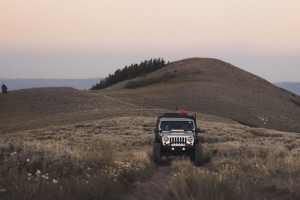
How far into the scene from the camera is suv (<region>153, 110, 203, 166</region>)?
49.9ft

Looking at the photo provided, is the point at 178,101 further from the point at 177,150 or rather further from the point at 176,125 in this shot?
the point at 177,150

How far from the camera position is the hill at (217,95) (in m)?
64.9

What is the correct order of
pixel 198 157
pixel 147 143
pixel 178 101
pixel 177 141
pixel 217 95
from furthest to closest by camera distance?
pixel 217 95 < pixel 178 101 < pixel 147 143 < pixel 177 141 < pixel 198 157

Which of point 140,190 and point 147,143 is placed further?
point 147,143

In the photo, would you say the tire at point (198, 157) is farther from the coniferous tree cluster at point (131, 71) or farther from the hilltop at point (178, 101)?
the coniferous tree cluster at point (131, 71)

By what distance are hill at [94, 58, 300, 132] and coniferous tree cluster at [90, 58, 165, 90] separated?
5220 mm

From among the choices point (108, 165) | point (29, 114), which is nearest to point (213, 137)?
point (108, 165)

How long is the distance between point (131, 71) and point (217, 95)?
1754 inches

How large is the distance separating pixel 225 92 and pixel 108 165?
7246 cm

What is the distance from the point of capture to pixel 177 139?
15680 mm

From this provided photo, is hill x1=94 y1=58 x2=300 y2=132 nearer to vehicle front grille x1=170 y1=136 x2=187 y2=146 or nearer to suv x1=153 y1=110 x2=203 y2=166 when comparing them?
suv x1=153 y1=110 x2=203 y2=166

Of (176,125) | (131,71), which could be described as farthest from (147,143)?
(131,71)

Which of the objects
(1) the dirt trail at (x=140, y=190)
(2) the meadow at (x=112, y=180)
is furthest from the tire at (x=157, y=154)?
(1) the dirt trail at (x=140, y=190)

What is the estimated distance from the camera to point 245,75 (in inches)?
4304
